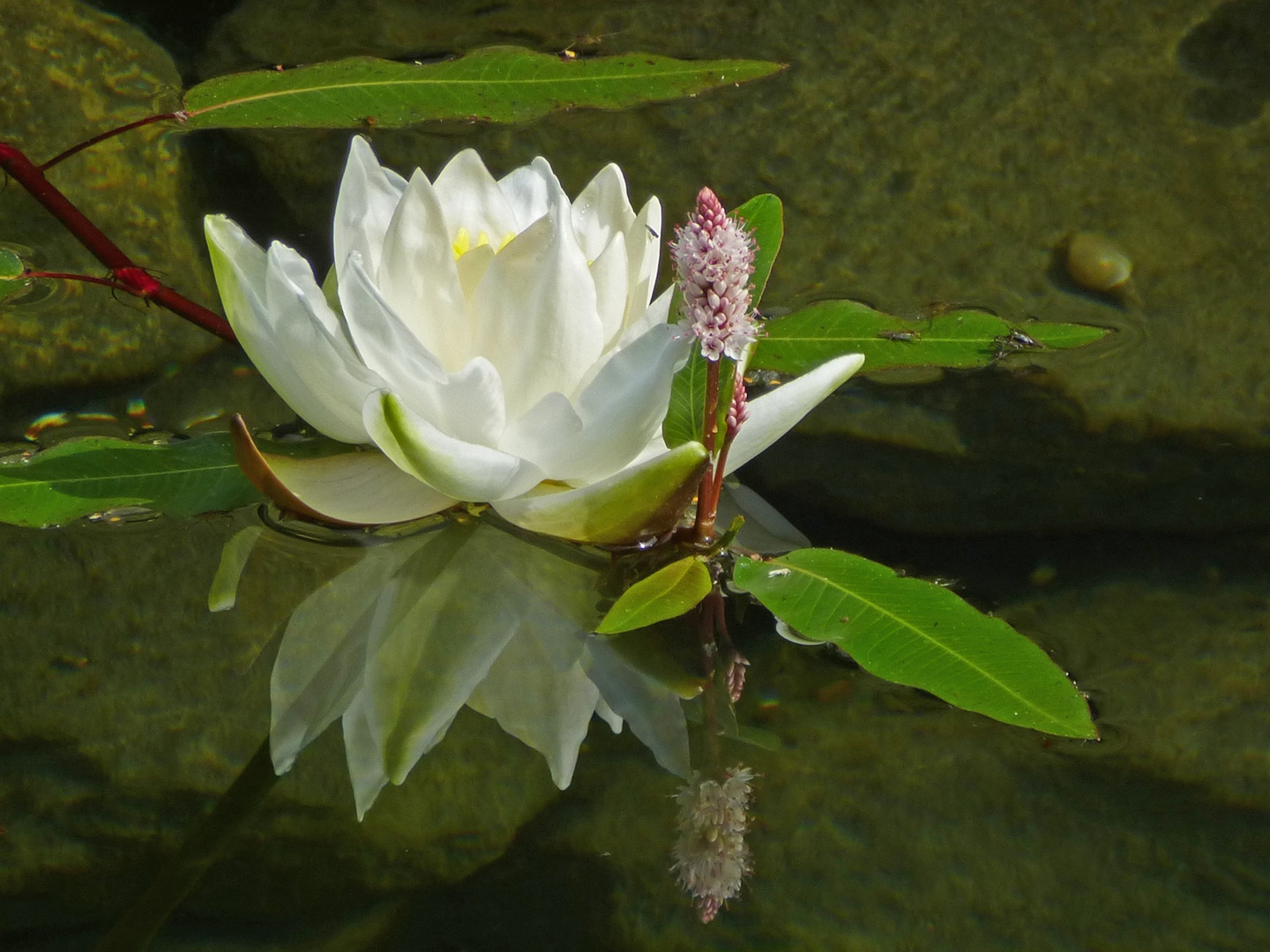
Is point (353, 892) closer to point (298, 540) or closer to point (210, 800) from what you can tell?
point (210, 800)

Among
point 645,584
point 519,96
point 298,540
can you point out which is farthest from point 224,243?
point 519,96

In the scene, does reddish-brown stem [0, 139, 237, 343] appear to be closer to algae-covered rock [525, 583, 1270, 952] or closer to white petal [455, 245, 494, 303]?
white petal [455, 245, 494, 303]

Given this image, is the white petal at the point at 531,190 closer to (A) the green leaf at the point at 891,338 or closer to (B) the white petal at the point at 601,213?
(B) the white petal at the point at 601,213

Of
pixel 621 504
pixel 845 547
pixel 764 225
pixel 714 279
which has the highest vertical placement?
pixel 714 279

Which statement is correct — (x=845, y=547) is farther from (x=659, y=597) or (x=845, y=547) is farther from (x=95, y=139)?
(x=95, y=139)

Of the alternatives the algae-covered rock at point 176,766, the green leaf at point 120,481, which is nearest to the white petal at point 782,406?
the algae-covered rock at point 176,766

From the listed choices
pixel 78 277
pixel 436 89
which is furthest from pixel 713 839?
pixel 436 89

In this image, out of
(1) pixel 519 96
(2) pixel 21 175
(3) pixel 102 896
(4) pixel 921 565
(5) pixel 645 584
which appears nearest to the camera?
(3) pixel 102 896
